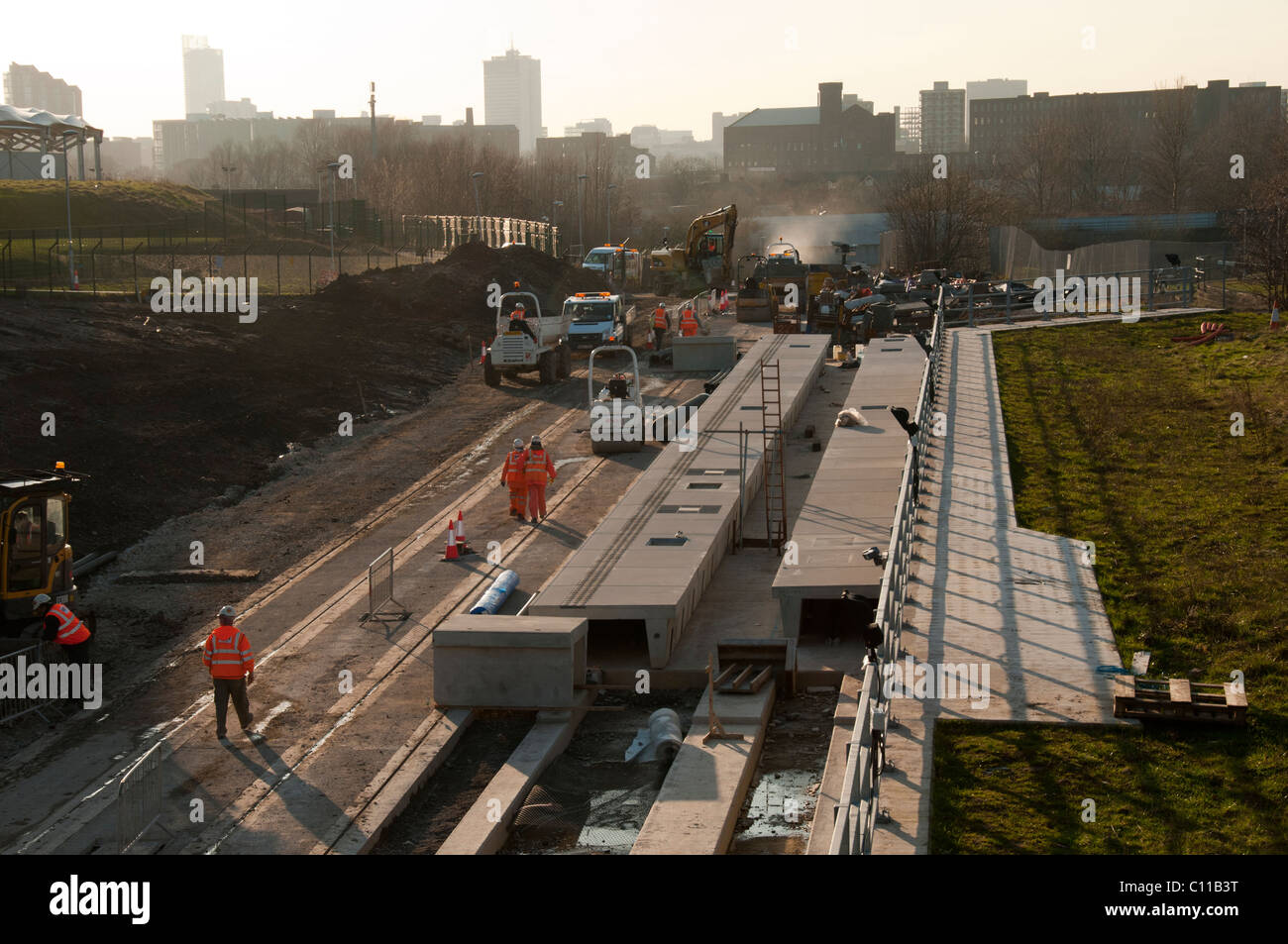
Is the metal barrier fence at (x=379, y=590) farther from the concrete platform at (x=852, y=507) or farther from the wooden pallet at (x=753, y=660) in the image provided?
the concrete platform at (x=852, y=507)

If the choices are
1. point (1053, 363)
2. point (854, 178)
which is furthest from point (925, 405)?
point (854, 178)

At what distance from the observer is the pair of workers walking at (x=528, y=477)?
79.8 ft

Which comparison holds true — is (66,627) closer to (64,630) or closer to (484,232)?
(64,630)

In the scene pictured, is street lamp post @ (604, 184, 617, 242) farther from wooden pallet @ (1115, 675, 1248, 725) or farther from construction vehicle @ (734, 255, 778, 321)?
wooden pallet @ (1115, 675, 1248, 725)

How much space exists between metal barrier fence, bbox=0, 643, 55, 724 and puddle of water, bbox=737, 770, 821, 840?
8409 mm

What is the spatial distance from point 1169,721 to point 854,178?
167726mm

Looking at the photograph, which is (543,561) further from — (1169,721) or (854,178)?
(854,178)

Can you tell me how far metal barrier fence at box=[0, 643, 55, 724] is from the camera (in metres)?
15.8

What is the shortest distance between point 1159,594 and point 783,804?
5.40 m

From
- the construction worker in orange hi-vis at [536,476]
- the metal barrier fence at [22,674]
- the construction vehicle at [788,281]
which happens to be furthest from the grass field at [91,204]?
the metal barrier fence at [22,674]

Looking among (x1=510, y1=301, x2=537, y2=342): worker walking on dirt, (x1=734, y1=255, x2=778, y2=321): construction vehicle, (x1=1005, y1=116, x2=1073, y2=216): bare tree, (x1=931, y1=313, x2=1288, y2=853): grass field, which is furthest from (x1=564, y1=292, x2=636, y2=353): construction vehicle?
(x1=1005, y1=116, x2=1073, y2=216): bare tree

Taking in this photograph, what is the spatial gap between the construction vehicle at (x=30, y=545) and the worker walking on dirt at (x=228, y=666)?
11.8 feet

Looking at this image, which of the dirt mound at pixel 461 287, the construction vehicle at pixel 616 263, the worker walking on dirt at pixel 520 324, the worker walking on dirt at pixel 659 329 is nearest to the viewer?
the worker walking on dirt at pixel 520 324

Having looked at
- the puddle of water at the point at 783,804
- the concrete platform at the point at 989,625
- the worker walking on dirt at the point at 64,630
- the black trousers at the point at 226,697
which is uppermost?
the concrete platform at the point at 989,625
